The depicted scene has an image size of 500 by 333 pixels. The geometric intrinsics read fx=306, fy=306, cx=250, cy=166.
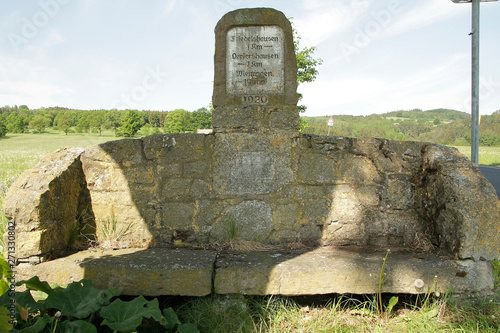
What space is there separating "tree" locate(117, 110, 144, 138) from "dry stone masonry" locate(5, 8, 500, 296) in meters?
14.8

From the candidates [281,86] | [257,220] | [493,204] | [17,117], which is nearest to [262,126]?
[281,86]

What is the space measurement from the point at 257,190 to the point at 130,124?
15.8 metres

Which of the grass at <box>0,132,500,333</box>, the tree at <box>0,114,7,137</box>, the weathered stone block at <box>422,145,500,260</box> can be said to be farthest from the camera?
the tree at <box>0,114,7,137</box>

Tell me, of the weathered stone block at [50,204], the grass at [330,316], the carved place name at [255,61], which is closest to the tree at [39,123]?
the weathered stone block at [50,204]

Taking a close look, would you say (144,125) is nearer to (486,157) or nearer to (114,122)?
(114,122)

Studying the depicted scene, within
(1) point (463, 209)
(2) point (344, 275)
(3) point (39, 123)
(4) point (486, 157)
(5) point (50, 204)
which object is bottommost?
(4) point (486, 157)

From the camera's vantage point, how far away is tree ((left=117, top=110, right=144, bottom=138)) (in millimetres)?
16750

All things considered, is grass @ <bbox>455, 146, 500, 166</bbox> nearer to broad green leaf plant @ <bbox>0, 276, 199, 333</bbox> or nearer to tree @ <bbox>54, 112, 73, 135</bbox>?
broad green leaf plant @ <bbox>0, 276, 199, 333</bbox>

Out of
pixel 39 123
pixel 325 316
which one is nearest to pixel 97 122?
pixel 39 123

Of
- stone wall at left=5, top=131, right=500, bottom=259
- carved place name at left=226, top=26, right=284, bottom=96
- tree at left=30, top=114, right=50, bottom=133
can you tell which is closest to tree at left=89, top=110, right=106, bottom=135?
tree at left=30, top=114, right=50, bottom=133

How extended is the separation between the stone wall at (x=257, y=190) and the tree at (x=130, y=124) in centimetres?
1477

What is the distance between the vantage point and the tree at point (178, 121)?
21.1 metres

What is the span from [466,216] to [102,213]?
2945 millimetres

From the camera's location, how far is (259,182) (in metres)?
2.68
